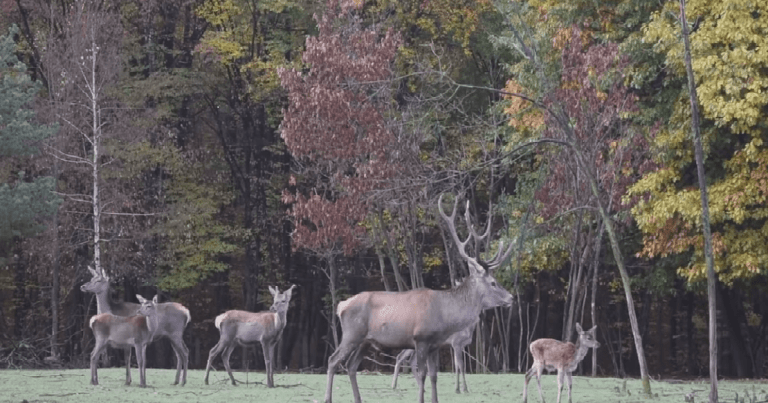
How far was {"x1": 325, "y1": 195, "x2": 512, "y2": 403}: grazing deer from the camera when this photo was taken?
553 inches

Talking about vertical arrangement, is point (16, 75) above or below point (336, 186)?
above

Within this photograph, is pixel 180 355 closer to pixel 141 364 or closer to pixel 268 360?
pixel 141 364

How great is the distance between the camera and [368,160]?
2772 centimetres

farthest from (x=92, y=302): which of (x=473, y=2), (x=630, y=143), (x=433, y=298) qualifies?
(x=433, y=298)

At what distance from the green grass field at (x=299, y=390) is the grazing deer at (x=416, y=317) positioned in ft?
5.31

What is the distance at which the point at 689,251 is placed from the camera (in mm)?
27609

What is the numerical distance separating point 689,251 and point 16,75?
1734 cm

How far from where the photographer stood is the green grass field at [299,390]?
51.9ft

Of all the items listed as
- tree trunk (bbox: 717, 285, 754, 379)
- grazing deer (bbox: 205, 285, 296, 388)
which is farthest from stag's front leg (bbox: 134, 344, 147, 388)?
tree trunk (bbox: 717, 285, 754, 379)

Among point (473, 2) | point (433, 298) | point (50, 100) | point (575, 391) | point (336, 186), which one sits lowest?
point (575, 391)

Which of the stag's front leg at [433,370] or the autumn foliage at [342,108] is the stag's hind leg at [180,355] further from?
the autumn foliage at [342,108]

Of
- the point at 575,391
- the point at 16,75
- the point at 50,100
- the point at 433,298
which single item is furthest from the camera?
the point at 50,100

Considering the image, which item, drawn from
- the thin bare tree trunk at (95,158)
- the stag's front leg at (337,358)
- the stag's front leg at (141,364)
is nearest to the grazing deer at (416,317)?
the stag's front leg at (337,358)

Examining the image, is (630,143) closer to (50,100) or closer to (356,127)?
(356,127)
